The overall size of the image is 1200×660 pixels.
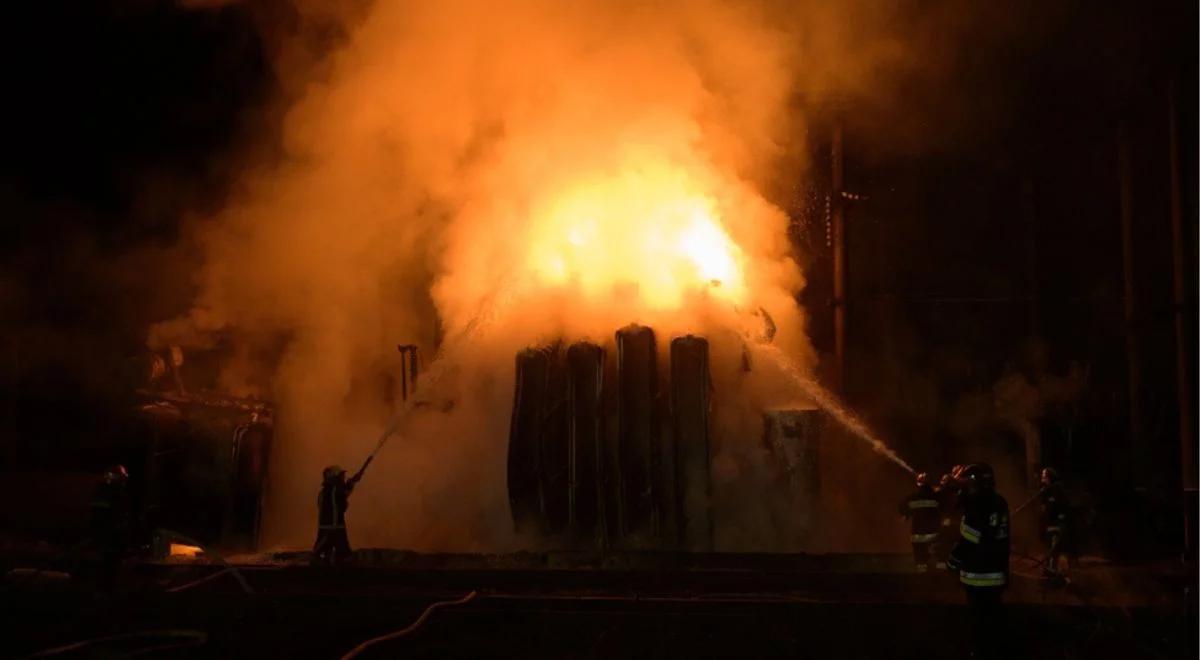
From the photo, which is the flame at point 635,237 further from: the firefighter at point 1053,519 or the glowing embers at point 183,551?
the glowing embers at point 183,551

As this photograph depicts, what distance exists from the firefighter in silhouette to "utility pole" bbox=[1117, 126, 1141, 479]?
9.49 meters

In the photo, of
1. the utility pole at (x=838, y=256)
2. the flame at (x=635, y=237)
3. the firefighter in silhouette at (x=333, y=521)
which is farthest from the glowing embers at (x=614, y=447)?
the utility pole at (x=838, y=256)

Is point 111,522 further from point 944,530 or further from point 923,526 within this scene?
point 944,530

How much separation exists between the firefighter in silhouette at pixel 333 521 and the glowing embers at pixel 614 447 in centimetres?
176

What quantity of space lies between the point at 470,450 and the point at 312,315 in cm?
413

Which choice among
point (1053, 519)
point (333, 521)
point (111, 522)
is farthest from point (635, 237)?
point (111, 522)

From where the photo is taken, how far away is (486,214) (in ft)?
41.2

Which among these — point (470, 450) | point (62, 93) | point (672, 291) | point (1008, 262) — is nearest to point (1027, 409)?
point (1008, 262)

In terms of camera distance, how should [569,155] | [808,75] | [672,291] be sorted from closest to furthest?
[672,291]
[569,155]
[808,75]

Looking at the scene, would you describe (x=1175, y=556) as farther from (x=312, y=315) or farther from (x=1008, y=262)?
(x=312, y=315)

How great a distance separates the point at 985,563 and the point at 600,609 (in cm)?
319

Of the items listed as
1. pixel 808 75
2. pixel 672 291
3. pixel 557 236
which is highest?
pixel 808 75

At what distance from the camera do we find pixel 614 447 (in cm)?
979

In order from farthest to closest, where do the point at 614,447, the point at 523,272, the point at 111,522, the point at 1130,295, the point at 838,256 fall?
the point at 838,256 < the point at 523,272 < the point at 1130,295 < the point at 614,447 < the point at 111,522
